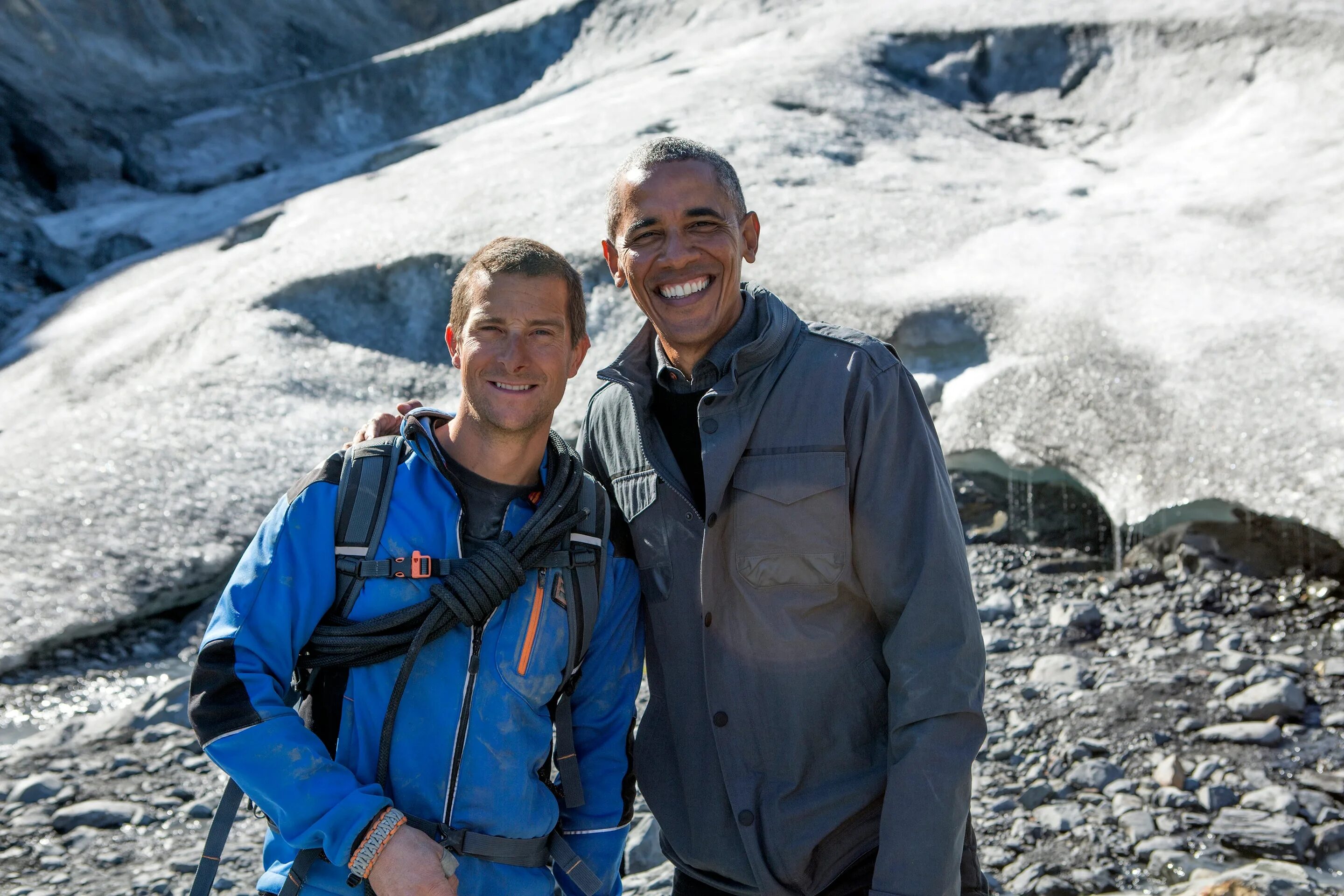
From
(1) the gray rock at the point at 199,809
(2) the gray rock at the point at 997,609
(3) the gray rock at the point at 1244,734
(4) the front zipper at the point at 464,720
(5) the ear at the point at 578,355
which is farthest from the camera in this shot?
(2) the gray rock at the point at 997,609

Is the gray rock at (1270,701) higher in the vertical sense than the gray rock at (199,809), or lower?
lower

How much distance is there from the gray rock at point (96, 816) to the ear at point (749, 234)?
13.6ft

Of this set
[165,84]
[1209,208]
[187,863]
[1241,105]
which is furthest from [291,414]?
[165,84]

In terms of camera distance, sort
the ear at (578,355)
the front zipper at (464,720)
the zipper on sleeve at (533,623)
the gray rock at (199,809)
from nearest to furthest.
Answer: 1. the front zipper at (464,720)
2. the zipper on sleeve at (533,623)
3. the ear at (578,355)
4. the gray rock at (199,809)

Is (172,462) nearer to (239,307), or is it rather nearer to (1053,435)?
(239,307)

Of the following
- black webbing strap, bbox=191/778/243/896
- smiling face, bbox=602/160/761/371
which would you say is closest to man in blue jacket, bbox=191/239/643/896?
black webbing strap, bbox=191/778/243/896

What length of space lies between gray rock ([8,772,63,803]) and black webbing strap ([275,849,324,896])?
364 cm

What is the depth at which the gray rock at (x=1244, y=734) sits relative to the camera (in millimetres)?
4879

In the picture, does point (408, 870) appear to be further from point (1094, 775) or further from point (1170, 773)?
point (1170, 773)

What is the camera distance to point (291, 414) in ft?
30.4

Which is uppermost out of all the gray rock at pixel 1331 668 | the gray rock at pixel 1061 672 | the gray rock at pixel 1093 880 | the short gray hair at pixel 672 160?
the short gray hair at pixel 672 160

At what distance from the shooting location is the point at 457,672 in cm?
269

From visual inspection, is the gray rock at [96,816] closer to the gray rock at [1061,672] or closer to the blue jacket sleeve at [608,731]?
the blue jacket sleeve at [608,731]

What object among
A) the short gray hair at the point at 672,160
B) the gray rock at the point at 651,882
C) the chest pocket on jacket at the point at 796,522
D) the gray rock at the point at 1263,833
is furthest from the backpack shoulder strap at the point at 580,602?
the gray rock at the point at 1263,833
